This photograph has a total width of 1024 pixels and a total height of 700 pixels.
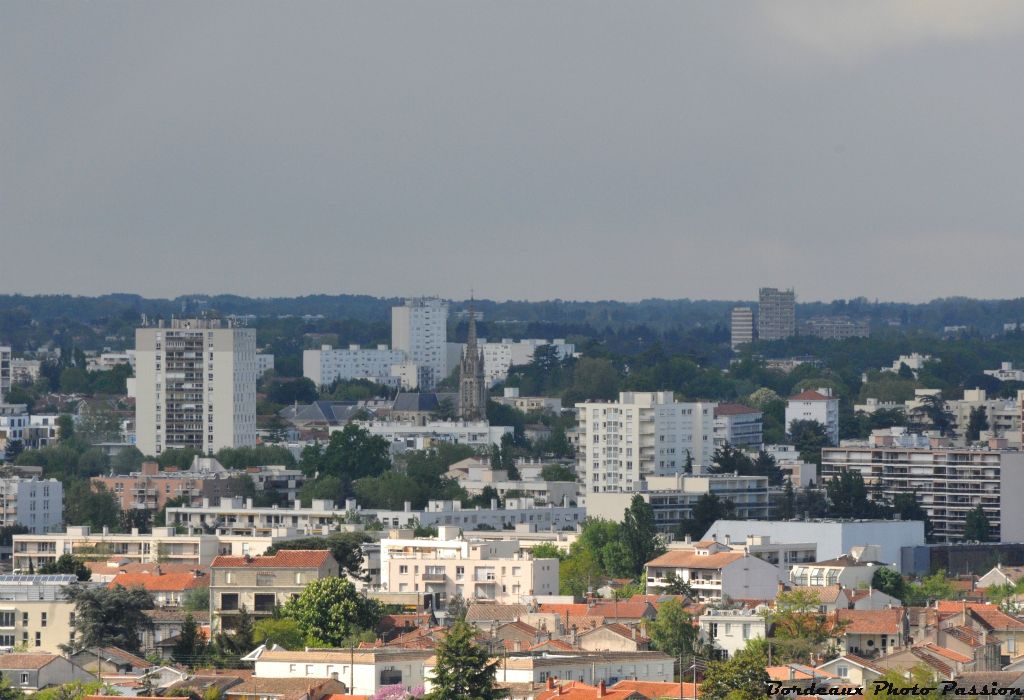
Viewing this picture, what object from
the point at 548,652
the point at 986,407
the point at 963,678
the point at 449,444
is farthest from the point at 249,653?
the point at 986,407

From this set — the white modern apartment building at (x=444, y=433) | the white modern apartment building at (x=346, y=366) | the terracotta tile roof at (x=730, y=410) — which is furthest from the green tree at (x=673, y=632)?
the white modern apartment building at (x=346, y=366)

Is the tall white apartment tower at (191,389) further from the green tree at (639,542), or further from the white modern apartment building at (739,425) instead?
the green tree at (639,542)

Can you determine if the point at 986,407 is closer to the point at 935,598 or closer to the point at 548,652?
the point at 935,598

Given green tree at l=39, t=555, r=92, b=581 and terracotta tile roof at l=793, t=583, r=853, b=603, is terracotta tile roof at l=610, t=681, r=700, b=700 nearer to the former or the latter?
terracotta tile roof at l=793, t=583, r=853, b=603

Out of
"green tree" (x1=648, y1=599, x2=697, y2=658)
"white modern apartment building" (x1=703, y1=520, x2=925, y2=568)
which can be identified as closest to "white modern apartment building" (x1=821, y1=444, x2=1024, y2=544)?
"white modern apartment building" (x1=703, y1=520, x2=925, y2=568)

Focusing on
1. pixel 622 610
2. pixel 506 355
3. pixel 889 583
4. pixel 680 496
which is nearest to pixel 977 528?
pixel 680 496
